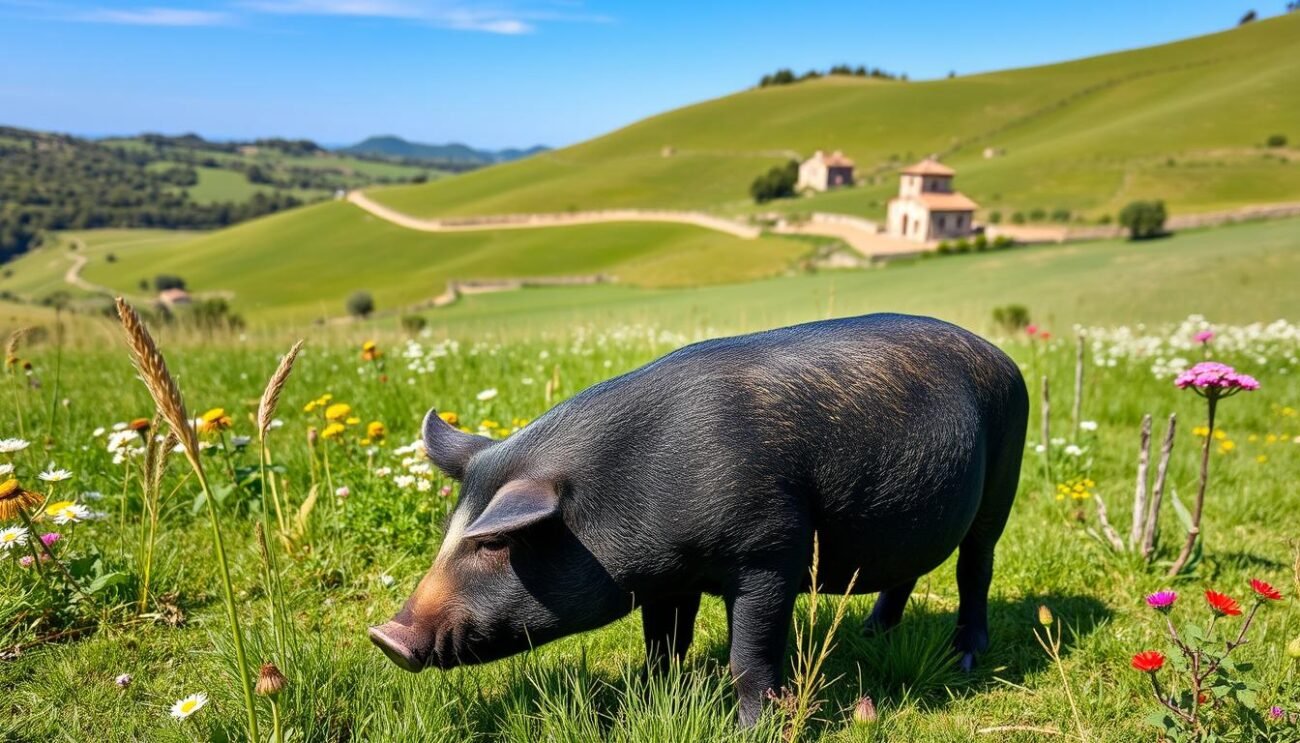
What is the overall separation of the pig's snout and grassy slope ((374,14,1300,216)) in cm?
5650

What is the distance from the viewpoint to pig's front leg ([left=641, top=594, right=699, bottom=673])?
3236mm

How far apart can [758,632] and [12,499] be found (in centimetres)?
271

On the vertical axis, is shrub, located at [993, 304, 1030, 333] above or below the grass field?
below

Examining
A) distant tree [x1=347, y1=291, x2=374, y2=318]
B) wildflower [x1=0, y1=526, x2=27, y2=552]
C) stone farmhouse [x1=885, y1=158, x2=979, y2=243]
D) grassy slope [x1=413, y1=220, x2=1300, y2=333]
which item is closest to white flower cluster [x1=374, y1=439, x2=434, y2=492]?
wildflower [x1=0, y1=526, x2=27, y2=552]

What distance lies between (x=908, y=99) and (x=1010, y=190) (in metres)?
49.3

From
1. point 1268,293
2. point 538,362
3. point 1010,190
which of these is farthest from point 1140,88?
point 538,362

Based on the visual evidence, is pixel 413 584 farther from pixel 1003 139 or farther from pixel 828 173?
pixel 1003 139

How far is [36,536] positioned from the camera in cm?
334

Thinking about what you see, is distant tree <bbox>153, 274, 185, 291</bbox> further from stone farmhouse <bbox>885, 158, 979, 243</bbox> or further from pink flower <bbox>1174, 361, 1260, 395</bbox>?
pink flower <bbox>1174, 361, 1260, 395</bbox>

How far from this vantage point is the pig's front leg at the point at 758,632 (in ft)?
8.84

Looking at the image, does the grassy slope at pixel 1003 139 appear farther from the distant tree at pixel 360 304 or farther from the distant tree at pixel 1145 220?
the distant tree at pixel 360 304

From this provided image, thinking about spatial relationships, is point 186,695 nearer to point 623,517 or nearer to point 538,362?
point 623,517

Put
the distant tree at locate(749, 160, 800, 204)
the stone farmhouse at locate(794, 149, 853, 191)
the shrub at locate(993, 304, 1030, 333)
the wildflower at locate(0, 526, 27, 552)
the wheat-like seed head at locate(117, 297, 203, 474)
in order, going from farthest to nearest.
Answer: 1. the stone farmhouse at locate(794, 149, 853, 191)
2. the distant tree at locate(749, 160, 800, 204)
3. the shrub at locate(993, 304, 1030, 333)
4. the wildflower at locate(0, 526, 27, 552)
5. the wheat-like seed head at locate(117, 297, 203, 474)

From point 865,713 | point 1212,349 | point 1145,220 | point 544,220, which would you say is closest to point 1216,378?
point 865,713
